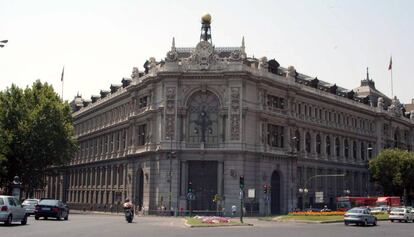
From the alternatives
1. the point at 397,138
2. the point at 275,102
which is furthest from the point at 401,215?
the point at 397,138

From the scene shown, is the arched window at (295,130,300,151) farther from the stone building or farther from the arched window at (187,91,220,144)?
the arched window at (187,91,220,144)

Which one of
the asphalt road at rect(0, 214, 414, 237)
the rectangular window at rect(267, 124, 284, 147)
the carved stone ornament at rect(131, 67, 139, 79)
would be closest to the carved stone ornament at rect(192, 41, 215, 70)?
the rectangular window at rect(267, 124, 284, 147)

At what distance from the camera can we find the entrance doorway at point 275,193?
7369 cm

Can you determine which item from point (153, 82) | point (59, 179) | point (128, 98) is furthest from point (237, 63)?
point (59, 179)

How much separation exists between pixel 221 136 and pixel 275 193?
11.4 meters

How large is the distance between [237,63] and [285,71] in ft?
44.6

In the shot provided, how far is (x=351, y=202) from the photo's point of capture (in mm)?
79688

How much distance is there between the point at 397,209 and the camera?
53.6 metres

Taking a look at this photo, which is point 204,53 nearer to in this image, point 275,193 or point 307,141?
point 275,193

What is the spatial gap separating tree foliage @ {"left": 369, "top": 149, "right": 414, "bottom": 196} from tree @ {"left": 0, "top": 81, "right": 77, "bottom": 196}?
45282 millimetres

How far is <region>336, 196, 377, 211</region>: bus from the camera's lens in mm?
79375

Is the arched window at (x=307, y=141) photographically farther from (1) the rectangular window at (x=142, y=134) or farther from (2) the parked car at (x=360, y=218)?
(2) the parked car at (x=360, y=218)

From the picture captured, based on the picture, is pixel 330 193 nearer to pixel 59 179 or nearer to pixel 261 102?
pixel 261 102

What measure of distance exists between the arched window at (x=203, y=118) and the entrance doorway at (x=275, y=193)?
10.1 meters
